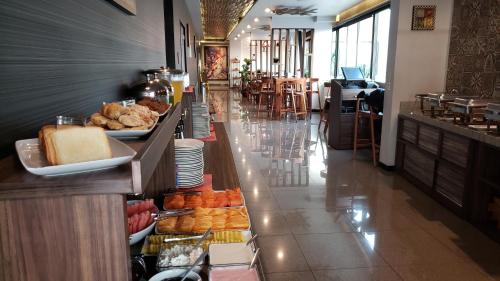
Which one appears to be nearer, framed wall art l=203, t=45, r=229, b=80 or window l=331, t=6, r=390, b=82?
window l=331, t=6, r=390, b=82

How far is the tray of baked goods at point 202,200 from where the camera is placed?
4.77 ft

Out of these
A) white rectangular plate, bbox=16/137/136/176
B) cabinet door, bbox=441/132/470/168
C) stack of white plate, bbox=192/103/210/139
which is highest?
white rectangular plate, bbox=16/137/136/176

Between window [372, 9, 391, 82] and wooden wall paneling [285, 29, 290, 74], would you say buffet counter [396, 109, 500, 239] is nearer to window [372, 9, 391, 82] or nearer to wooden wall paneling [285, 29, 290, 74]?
window [372, 9, 391, 82]

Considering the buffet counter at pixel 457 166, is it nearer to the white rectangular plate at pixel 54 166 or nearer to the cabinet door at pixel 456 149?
the cabinet door at pixel 456 149

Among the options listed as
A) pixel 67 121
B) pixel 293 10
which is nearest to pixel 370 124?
pixel 293 10

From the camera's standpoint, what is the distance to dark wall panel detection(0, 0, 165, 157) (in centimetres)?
80

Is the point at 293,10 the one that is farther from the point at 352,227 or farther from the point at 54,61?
the point at 54,61

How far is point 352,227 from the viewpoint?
3.04 m

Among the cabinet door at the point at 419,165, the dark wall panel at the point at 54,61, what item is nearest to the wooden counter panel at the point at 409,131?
the cabinet door at the point at 419,165

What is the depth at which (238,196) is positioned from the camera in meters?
1.60

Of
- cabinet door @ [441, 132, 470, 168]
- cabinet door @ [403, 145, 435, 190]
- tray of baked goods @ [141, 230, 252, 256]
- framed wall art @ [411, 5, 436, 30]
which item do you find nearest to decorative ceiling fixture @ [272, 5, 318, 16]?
framed wall art @ [411, 5, 436, 30]

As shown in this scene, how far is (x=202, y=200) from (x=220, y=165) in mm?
747

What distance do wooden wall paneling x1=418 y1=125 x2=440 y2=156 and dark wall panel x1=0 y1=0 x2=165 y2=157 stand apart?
3119mm

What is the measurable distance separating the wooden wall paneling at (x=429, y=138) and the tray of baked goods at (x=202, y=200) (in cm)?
276
